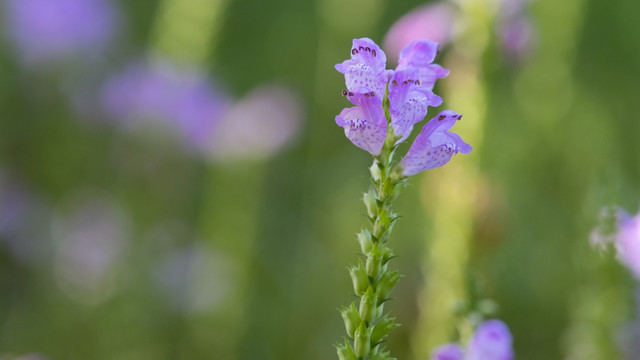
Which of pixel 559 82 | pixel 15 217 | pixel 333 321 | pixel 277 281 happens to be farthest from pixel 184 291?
pixel 559 82

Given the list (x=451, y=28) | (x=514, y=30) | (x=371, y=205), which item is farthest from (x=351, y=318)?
(x=514, y=30)

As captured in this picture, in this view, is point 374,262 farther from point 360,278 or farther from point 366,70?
point 366,70

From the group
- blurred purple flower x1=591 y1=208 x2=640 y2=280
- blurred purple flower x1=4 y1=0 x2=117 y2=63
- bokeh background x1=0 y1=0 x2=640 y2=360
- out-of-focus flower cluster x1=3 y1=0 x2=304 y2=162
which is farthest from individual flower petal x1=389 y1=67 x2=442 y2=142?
blurred purple flower x1=4 y1=0 x2=117 y2=63

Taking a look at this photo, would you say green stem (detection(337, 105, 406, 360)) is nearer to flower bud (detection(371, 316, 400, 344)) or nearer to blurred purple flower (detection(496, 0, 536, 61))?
flower bud (detection(371, 316, 400, 344))

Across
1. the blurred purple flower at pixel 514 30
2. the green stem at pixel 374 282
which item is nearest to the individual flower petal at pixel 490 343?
the green stem at pixel 374 282

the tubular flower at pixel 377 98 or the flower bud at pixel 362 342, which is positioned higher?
the tubular flower at pixel 377 98

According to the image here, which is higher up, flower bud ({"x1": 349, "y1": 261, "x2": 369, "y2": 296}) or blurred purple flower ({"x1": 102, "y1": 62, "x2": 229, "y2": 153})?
blurred purple flower ({"x1": 102, "y1": 62, "x2": 229, "y2": 153})

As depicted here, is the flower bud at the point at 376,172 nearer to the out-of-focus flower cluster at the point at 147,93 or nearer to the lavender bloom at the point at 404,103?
the lavender bloom at the point at 404,103
